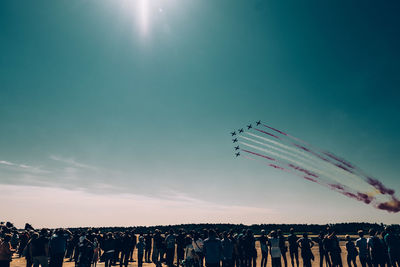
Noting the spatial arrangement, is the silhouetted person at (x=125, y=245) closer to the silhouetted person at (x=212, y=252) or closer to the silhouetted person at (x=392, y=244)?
the silhouetted person at (x=212, y=252)

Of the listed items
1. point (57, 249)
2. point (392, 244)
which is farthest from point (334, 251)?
point (57, 249)

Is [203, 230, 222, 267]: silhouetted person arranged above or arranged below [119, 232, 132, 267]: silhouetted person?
above

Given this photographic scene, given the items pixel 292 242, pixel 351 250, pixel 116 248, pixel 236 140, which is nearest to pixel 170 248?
pixel 116 248

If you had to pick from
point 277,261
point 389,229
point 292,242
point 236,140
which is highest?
point 236,140

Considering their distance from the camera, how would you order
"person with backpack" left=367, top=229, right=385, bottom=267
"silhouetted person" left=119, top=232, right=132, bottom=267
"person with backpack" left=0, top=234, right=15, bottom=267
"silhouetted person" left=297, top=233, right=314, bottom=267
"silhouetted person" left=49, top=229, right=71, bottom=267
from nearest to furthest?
"person with backpack" left=0, top=234, right=15, bottom=267 < "person with backpack" left=367, top=229, right=385, bottom=267 < "silhouetted person" left=49, top=229, right=71, bottom=267 < "silhouetted person" left=297, top=233, right=314, bottom=267 < "silhouetted person" left=119, top=232, right=132, bottom=267

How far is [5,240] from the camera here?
31.9 ft

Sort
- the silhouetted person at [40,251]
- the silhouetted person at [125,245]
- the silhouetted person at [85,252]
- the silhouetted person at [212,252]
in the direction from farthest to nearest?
the silhouetted person at [125,245], the silhouetted person at [85,252], the silhouetted person at [40,251], the silhouetted person at [212,252]

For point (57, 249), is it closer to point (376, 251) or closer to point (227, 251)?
point (227, 251)

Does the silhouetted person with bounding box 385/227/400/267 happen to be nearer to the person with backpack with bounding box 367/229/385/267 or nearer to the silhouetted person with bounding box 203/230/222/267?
the person with backpack with bounding box 367/229/385/267

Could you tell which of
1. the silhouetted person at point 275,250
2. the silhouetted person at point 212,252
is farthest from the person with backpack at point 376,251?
the silhouetted person at point 212,252

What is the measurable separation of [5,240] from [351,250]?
1633 centimetres

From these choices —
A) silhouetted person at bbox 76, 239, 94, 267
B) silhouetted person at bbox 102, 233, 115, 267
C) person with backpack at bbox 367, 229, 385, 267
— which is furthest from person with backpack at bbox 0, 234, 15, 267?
person with backpack at bbox 367, 229, 385, 267

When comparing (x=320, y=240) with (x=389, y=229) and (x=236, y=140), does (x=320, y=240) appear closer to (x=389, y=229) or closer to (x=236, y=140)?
(x=389, y=229)

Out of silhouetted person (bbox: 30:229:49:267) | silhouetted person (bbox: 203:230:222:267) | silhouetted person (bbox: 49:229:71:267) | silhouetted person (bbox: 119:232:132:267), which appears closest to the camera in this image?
silhouetted person (bbox: 203:230:222:267)
